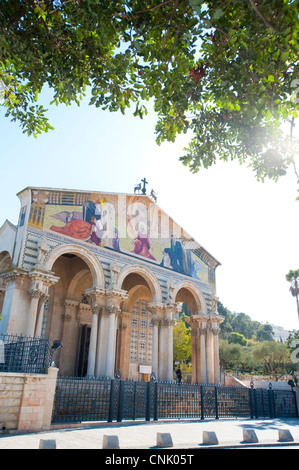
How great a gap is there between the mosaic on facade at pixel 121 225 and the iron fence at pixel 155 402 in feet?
25.2

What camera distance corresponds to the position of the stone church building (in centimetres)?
1755

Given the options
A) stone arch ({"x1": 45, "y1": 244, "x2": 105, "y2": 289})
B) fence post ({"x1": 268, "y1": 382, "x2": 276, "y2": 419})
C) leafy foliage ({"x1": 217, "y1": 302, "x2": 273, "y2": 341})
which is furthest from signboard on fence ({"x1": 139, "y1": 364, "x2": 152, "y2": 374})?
leafy foliage ({"x1": 217, "y1": 302, "x2": 273, "y2": 341})

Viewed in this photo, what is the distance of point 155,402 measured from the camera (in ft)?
46.0

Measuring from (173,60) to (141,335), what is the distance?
21151mm

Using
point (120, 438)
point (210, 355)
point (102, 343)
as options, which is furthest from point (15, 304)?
point (210, 355)

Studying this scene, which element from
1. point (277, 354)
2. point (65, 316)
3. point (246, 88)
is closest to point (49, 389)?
point (246, 88)

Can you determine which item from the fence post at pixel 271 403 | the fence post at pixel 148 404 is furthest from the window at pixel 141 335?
the fence post at pixel 148 404

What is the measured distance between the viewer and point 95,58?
859 centimetres

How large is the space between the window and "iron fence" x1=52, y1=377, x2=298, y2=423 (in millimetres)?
8261

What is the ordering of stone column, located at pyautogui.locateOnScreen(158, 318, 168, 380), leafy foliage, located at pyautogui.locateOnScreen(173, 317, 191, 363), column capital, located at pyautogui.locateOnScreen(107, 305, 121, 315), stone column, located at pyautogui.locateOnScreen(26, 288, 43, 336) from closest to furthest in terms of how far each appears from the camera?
stone column, located at pyautogui.locateOnScreen(26, 288, 43, 336), column capital, located at pyautogui.locateOnScreen(107, 305, 121, 315), stone column, located at pyautogui.locateOnScreen(158, 318, 168, 380), leafy foliage, located at pyautogui.locateOnScreen(173, 317, 191, 363)

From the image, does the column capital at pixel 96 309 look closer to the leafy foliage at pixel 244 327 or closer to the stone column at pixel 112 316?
the stone column at pixel 112 316

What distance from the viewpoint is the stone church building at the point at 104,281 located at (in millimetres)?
17547

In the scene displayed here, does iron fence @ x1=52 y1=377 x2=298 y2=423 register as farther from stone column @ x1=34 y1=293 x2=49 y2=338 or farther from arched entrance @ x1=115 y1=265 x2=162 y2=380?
arched entrance @ x1=115 y1=265 x2=162 y2=380

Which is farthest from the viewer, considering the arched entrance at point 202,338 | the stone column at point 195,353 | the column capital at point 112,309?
the stone column at point 195,353
